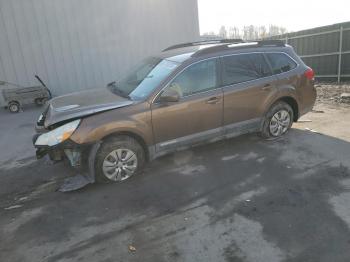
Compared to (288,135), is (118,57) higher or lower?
higher

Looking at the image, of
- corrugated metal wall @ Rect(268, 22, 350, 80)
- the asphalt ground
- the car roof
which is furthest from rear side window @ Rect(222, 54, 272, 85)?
corrugated metal wall @ Rect(268, 22, 350, 80)

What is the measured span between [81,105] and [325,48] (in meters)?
11.9

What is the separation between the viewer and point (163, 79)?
176 inches

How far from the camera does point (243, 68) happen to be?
509 centimetres

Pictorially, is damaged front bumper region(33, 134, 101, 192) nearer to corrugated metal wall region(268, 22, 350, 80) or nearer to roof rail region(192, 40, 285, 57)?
roof rail region(192, 40, 285, 57)

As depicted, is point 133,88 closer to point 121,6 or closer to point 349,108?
point 349,108

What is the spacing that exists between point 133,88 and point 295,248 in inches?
126

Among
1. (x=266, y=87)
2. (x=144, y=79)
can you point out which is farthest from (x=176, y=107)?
(x=266, y=87)

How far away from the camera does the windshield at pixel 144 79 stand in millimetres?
4515

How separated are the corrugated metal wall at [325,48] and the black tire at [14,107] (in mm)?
12059

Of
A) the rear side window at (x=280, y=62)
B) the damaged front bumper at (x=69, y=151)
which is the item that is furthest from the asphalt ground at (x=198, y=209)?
the rear side window at (x=280, y=62)

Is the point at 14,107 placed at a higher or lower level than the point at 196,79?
lower

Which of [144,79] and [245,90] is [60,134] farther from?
[245,90]

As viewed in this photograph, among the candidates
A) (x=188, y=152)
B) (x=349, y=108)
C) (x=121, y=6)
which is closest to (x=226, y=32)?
(x=121, y=6)
